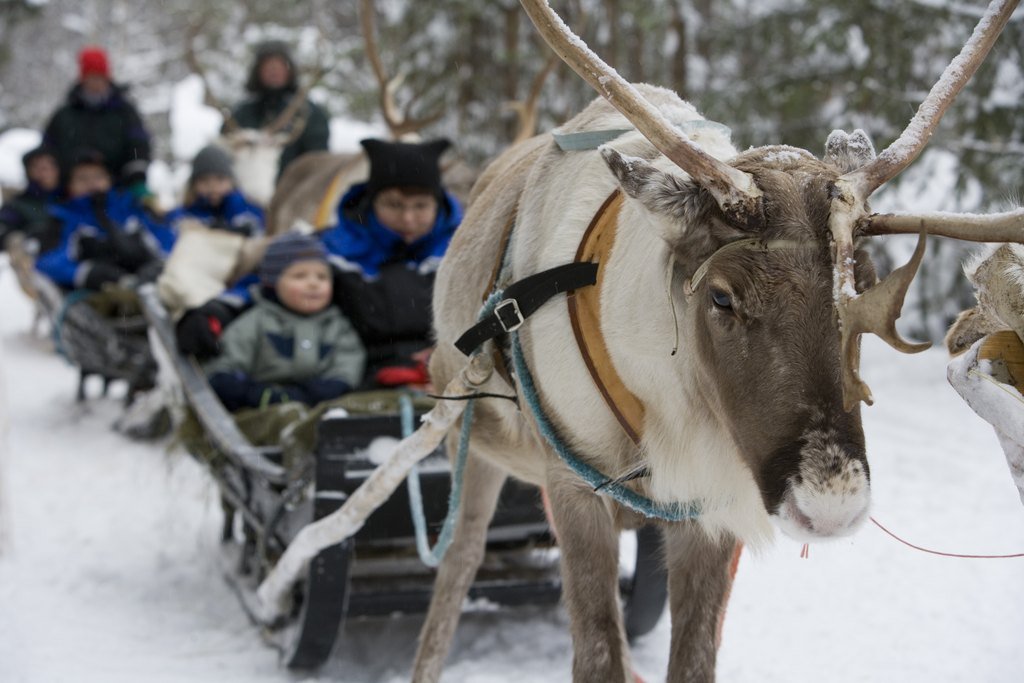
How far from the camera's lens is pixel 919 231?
5.49 ft

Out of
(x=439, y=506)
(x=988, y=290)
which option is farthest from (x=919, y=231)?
(x=439, y=506)

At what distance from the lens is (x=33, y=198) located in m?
9.50

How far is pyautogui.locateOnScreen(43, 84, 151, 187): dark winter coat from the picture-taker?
929 centimetres

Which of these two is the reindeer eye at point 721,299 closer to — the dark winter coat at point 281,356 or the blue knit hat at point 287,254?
the dark winter coat at point 281,356

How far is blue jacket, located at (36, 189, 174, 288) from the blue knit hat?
11.5 feet

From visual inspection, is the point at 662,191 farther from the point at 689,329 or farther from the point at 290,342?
the point at 290,342

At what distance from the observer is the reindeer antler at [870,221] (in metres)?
1.56

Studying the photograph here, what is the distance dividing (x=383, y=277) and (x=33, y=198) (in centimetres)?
637

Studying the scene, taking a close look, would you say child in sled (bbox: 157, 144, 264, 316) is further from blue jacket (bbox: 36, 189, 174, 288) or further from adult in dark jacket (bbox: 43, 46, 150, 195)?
adult in dark jacket (bbox: 43, 46, 150, 195)

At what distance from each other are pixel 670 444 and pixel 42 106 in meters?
31.0

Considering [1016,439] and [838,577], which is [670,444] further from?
[838,577]

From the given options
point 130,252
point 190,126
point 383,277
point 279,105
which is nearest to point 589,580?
point 383,277

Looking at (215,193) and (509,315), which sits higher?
(509,315)

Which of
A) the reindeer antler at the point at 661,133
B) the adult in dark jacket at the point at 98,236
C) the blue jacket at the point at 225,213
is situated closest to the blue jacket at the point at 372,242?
the reindeer antler at the point at 661,133
